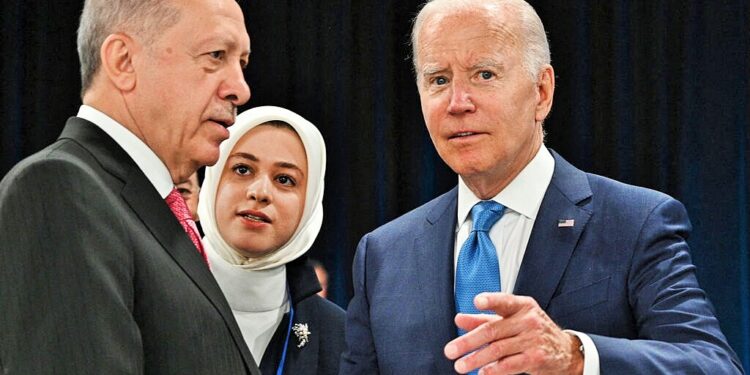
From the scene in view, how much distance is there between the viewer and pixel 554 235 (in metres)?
2.09

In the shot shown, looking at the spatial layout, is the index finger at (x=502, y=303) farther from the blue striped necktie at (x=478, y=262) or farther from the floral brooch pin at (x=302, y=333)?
the floral brooch pin at (x=302, y=333)

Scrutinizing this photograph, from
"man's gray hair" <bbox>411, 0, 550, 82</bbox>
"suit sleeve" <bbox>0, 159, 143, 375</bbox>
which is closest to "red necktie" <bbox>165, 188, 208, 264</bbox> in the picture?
"suit sleeve" <bbox>0, 159, 143, 375</bbox>

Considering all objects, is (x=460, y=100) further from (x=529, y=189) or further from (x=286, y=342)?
(x=286, y=342)

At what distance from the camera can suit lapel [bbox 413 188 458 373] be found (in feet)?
6.94

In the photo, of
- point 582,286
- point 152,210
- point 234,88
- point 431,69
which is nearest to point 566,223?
point 582,286

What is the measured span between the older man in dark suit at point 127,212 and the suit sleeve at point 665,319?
0.70 m

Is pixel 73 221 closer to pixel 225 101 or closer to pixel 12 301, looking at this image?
pixel 12 301

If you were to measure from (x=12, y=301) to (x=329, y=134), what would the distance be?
3.28 meters

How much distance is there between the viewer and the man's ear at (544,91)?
7.41 ft

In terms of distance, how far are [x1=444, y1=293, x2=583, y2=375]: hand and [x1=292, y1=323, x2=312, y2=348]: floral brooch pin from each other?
1.05 meters

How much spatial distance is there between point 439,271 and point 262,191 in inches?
29.3

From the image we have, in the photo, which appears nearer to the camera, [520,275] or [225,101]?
[225,101]

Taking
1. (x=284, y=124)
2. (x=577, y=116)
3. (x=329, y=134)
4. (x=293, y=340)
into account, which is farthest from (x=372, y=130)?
(x=293, y=340)

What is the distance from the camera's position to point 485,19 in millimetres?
2191
